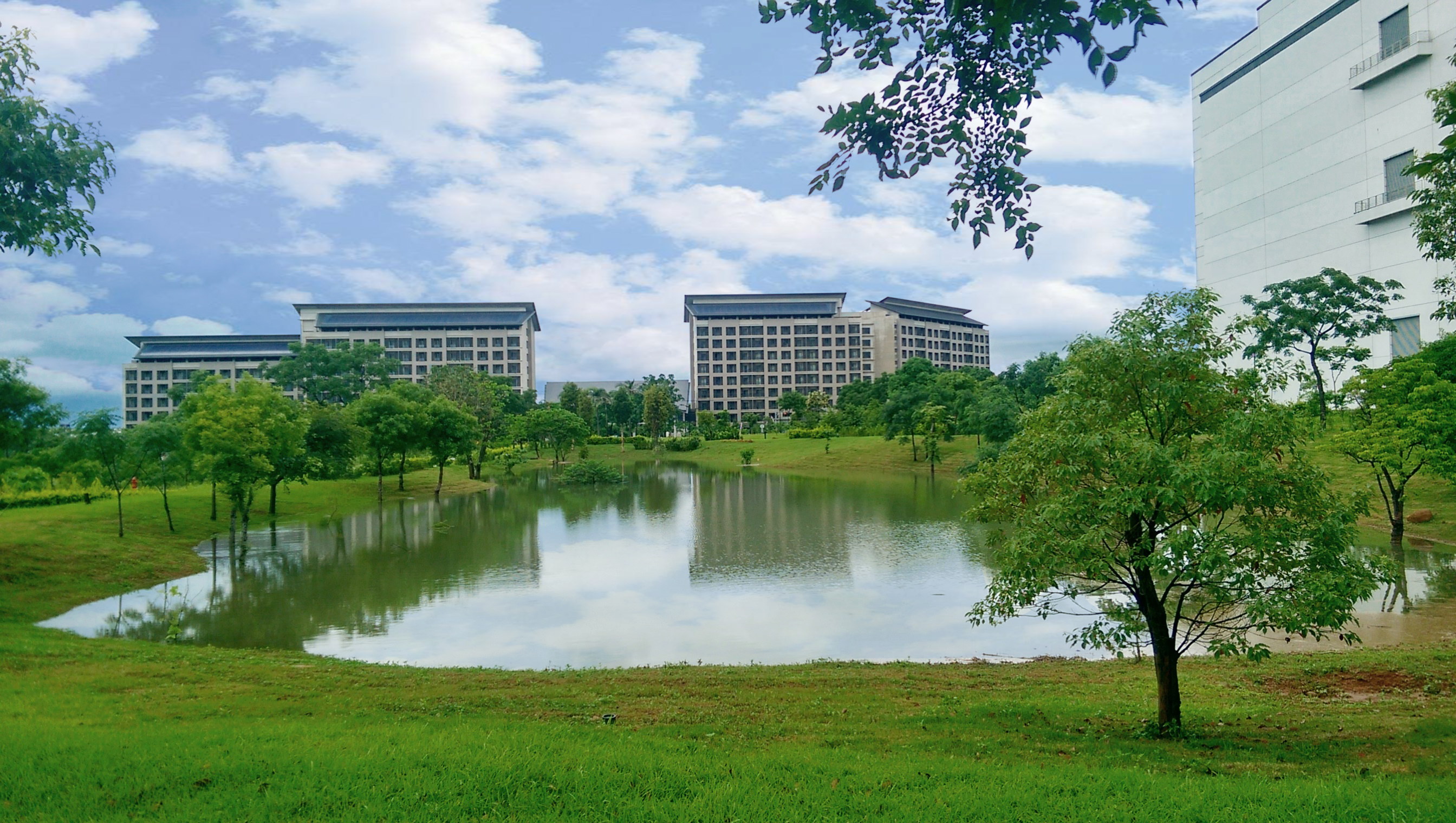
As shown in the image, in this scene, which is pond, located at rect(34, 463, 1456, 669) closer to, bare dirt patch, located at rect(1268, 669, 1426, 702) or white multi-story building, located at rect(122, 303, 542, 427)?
bare dirt patch, located at rect(1268, 669, 1426, 702)

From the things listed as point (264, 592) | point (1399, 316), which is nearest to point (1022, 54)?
point (264, 592)

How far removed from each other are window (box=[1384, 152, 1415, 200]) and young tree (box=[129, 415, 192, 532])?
159ft

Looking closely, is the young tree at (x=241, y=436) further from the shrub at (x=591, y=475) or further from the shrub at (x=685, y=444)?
the shrub at (x=685, y=444)

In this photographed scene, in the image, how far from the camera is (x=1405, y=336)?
35.9m

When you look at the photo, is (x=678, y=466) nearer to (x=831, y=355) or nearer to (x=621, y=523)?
(x=621, y=523)

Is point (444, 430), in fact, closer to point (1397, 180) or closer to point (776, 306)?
point (1397, 180)

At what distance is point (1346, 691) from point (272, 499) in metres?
33.3

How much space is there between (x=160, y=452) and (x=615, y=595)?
56.5ft

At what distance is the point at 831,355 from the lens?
386 feet

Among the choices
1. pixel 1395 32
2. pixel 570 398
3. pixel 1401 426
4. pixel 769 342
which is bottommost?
pixel 1401 426

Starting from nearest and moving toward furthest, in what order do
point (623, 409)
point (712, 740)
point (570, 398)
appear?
point (712, 740) → point (570, 398) → point (623, 409)

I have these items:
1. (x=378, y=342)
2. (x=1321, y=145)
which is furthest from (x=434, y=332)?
(x=1321, y=145)

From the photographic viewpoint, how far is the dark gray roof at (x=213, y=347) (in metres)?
96.6

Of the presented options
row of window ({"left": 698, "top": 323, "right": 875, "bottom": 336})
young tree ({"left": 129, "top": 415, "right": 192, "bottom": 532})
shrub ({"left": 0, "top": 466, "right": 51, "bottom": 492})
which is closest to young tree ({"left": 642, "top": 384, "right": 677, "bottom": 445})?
row of window ({"left": 698, "top": 323, "right": 875, "bottom": 336})
